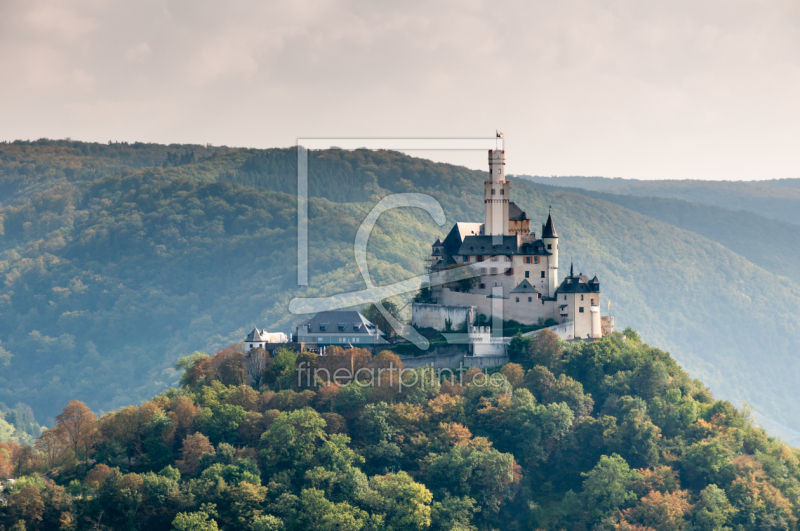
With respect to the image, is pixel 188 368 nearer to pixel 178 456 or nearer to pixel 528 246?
pixel 178 456

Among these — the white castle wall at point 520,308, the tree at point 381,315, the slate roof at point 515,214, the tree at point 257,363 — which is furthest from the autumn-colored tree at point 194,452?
the slate roof at point 515,214

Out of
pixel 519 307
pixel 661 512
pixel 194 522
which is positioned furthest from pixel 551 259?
pixel 194 522

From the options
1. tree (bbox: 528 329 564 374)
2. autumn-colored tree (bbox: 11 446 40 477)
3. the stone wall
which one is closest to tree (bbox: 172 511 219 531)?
autumn-colored tree (bbox: 11 446 40 477)

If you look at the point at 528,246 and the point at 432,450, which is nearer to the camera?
the point at 432,450

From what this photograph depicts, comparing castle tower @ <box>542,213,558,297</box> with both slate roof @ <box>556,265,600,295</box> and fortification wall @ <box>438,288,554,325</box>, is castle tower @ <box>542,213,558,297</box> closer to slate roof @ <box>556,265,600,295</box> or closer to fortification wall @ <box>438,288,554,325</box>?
slate roof @ <box>556,265,600,295</box>

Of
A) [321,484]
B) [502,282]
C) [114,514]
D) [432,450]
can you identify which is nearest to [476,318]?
[502,282]

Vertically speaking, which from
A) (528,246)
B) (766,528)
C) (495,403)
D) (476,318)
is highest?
(528,246)

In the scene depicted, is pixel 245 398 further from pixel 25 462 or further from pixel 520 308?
pixel 520 308
